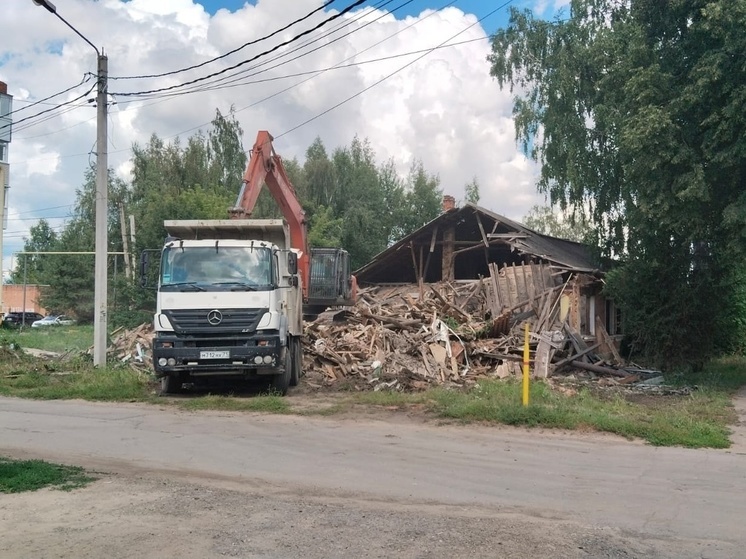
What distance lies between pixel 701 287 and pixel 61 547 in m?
18.6

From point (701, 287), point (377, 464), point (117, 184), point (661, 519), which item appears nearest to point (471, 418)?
point (377, 464)

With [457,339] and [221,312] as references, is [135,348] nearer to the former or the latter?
[221,312]

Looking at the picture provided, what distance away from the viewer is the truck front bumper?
12.7 m

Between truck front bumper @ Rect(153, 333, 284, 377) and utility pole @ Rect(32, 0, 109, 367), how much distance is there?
4.37 meters

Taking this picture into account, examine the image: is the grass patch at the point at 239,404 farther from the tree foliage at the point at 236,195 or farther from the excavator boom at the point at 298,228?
the tree foliage at the point at 236,195

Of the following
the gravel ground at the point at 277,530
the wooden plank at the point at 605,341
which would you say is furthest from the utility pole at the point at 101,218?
the wooden plank at the point at 605,341

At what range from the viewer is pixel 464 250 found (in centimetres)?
2611

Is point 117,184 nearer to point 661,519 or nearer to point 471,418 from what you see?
point 471,418

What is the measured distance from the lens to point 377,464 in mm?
8102

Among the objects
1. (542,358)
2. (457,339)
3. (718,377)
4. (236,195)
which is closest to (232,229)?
(457,339)

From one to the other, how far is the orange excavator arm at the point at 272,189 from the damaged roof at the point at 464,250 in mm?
8628

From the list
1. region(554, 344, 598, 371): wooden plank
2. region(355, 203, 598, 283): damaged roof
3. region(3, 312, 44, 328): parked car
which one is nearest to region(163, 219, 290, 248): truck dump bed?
region(554, 344, 598, 371): wooden plank

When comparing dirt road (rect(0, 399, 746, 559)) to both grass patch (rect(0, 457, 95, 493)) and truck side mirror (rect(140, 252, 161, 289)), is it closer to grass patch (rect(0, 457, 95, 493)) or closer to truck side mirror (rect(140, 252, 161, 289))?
grass patch (rect(0, 457, 95, 493))

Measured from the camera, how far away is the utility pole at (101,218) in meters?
16.4
